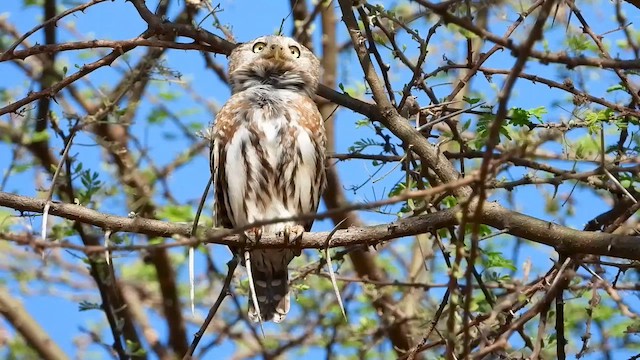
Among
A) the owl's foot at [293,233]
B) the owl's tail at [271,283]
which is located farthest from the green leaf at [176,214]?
the owl's foot at [293,233]

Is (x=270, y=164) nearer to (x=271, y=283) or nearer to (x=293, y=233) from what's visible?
(x=271, y=283)

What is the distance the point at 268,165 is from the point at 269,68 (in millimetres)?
900

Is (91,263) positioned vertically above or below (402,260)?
below

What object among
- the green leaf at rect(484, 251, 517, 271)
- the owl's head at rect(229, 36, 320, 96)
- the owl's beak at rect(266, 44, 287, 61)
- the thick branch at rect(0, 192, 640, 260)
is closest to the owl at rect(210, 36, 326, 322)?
the owl's head at rect(229, 36, 320, 96)

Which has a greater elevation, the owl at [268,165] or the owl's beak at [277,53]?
the owl's beak at [277,53]

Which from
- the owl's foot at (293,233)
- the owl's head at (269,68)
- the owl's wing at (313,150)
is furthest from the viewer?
the owl's head at (269,68)

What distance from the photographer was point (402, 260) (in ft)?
28.7

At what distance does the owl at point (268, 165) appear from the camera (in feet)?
17.1

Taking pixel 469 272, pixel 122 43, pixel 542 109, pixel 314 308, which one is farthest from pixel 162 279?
pixel 469 272

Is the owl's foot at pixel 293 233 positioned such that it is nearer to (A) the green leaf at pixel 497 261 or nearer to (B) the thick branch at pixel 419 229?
(B) the thick branch at pixel 419 229

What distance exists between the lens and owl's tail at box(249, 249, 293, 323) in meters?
5.61

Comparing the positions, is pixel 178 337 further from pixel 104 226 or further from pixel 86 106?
pixel 104 226

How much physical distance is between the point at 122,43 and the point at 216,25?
74cm

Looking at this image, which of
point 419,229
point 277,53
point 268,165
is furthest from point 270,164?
point 419,229
